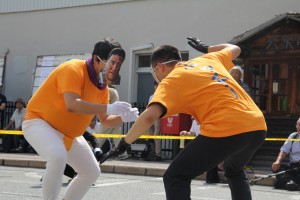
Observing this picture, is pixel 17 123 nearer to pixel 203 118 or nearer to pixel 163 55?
pixel 163 55

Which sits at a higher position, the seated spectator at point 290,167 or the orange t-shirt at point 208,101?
the orange t-shirt at point 208,101

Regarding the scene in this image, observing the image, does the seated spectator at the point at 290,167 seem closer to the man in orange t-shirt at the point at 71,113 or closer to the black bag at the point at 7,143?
the man in orange t-shirt at the point at 71,113

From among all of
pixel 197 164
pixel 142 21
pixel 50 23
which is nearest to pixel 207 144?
pixel 197 164

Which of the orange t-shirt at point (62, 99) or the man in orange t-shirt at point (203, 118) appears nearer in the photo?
the man in orange t-shirt at point (203, 118)

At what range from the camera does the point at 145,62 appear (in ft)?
54.7

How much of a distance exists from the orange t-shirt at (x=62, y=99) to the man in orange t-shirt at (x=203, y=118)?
1008 millimetres

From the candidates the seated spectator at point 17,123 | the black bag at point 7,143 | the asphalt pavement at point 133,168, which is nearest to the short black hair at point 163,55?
the asphalt pavement at point 133,168

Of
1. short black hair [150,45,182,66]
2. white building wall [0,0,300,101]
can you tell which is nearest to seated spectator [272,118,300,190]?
white building wall [0,0,300,101]

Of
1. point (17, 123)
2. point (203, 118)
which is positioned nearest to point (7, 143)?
point (17, 123)

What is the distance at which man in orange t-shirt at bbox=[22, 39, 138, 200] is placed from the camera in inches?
192

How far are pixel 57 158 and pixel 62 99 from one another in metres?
0.55

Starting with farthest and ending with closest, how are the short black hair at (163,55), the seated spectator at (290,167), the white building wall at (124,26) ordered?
the white building wall at (124,26)
the seated spectator at (290,167)
the short black hair at (163,55)

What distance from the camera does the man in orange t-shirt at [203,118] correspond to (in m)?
3.94

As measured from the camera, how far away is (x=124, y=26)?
661 inches
